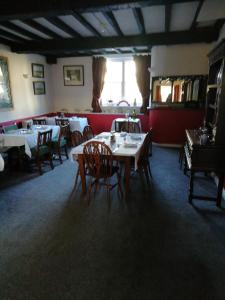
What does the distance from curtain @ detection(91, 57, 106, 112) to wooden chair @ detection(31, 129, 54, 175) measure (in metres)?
3.28

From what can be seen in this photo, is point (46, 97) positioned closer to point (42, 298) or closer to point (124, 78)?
point (124, 78)

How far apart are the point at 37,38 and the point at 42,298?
211 inches

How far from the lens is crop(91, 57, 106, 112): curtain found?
22.1ft

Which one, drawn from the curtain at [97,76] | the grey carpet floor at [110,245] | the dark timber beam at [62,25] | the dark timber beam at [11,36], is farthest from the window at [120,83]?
the grey carpet floor at [110,245]

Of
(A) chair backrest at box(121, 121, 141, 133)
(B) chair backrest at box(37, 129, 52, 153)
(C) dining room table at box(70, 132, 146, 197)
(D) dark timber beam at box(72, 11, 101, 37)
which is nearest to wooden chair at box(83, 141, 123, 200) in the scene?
(C) dining room table at box(70, 132, 146, 197)

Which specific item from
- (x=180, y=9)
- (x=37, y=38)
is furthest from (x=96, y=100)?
(x=180, y=9)

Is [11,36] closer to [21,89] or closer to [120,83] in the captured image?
[21,89]

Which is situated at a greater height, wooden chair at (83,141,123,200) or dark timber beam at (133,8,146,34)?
dark timber beam at (133,8,146,34)

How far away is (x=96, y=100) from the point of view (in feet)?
23.0

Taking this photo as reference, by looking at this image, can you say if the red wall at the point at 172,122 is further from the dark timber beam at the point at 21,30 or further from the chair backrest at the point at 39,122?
the dark timber beam at the point at 21,30

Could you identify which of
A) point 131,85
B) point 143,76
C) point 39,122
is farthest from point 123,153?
point 131,85

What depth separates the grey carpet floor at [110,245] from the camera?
164cm

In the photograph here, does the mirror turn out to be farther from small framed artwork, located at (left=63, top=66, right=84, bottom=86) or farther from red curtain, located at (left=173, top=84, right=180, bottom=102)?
small framed artwork, located at (left=63, top=66, right=84, bottom=86)

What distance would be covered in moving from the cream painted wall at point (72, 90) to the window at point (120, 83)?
1.85 ft
